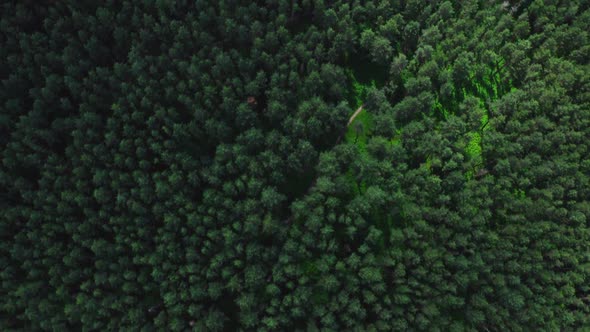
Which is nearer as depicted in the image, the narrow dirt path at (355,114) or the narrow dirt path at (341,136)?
the narrow dirt path at (341,136)

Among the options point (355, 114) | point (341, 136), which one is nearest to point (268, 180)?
point (341, 136)

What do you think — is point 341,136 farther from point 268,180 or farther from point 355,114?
point 268,180

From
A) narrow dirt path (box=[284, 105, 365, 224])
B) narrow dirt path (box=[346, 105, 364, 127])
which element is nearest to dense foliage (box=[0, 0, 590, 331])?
narrow dirt path (box=[284, 105, 365, 224])

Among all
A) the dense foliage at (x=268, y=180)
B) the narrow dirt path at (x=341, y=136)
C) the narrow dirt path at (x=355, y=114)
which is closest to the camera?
the dense foliage at (x=268, y=180)

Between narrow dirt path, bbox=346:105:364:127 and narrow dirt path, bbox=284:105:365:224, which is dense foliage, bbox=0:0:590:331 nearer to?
narrow dirt path, bbox=284:105:365:224

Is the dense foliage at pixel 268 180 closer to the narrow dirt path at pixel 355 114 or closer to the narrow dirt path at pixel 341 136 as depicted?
the narrow dirt path at pixel 341 136

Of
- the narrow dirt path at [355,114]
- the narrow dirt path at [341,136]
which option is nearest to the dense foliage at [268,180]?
the narrow dirt path at [341,136]

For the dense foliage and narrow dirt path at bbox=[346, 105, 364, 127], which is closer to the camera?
the dense foliage

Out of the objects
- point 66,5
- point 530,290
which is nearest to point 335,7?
point 66,5
